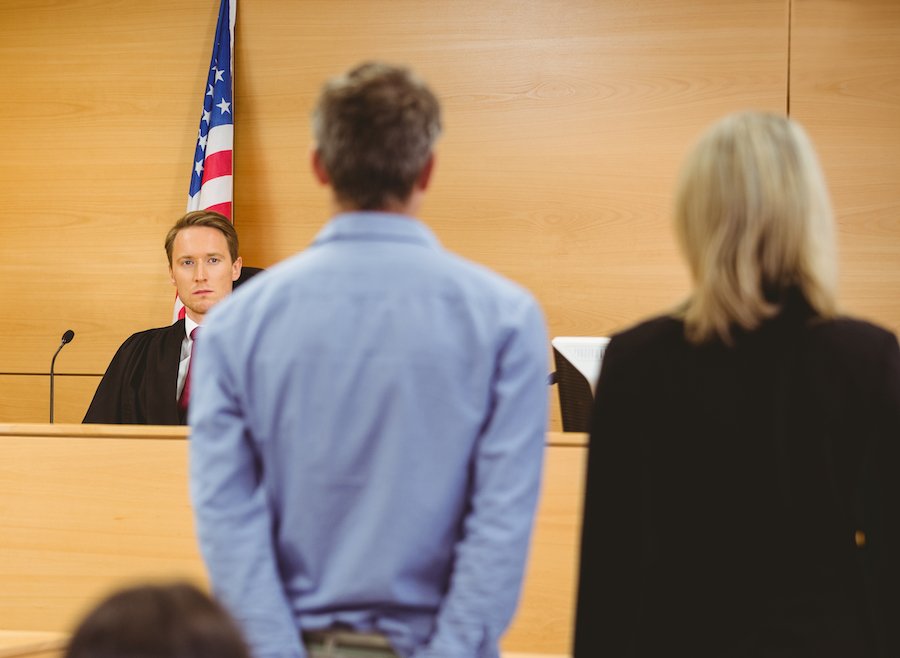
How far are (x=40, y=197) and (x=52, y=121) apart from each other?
38 cm

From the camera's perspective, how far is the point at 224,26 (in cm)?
488

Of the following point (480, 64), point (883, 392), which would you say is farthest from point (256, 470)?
point (480, 64)

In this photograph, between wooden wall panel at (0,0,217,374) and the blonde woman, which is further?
wooden wall panel at (0,0,217,374)

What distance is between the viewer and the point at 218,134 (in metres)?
4.82

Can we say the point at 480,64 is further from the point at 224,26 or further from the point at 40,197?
the point at 40,197

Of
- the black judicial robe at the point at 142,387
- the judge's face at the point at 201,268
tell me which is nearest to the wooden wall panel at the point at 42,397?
the black judicial robe at the point at 142,387

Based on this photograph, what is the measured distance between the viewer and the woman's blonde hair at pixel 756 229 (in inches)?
54.4

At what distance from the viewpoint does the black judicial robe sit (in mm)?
3973

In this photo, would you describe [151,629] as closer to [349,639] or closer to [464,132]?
[349,639]

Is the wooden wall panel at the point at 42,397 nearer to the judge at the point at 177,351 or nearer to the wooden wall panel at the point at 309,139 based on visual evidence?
the wooden wall panel at the point at 309,139

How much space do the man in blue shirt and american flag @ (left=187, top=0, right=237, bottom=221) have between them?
3.44 meters

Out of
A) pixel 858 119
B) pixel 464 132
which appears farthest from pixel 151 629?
pixel 858 119

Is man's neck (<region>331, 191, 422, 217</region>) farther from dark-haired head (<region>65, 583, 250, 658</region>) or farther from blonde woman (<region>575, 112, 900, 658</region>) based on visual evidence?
dark-haired head (<region>65, 583, 250, 658</region>)

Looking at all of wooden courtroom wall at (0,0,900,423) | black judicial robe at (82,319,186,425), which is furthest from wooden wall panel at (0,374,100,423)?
black judicial robe at (82,319,186,425)
